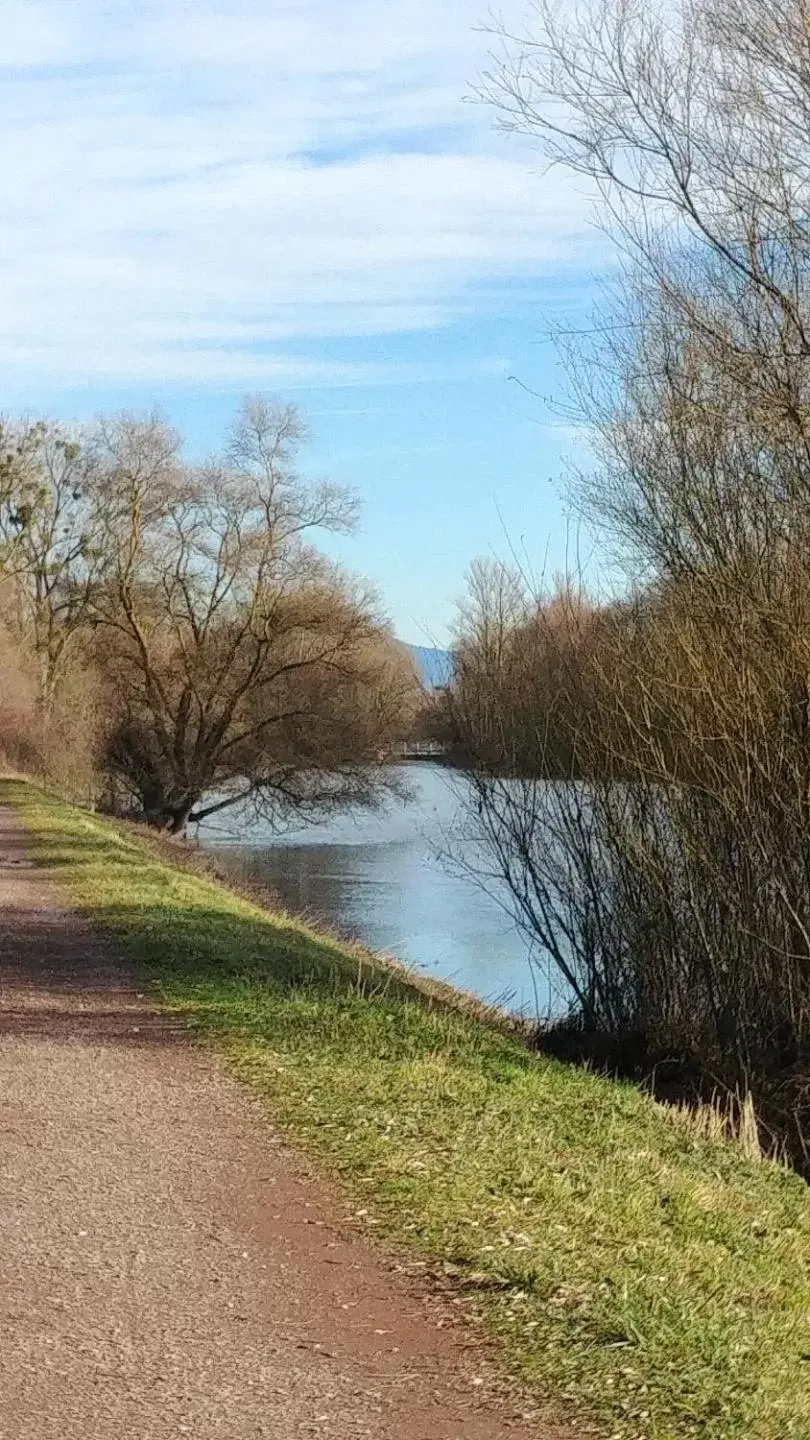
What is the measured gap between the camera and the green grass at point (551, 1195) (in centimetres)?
479

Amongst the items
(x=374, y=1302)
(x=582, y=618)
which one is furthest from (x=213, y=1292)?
(x=582, y=618)

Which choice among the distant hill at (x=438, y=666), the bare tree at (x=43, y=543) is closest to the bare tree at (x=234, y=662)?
the bare tree at (x=43, y=543)

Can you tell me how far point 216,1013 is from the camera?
10.4 meters

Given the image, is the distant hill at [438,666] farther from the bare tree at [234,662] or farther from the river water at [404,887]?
the bare tree at [234,662]

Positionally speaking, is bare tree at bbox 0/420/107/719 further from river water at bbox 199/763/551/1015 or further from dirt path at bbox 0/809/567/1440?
dirt path at bbox 0/809/567/1440

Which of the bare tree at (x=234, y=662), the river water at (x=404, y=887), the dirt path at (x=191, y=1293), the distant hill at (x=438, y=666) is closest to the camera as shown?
the dirt path at (x=191, y=1293)

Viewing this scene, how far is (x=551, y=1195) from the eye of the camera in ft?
21.6

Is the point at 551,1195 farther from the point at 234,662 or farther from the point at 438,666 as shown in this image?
the point at 234,662

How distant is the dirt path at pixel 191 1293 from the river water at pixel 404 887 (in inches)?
341

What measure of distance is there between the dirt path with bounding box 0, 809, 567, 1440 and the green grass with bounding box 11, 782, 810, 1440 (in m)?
0.26

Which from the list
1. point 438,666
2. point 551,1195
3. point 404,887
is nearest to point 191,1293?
point 551,1195

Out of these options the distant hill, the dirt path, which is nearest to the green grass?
the dirt path

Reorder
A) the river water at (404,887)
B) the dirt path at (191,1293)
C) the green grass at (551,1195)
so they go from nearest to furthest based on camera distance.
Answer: the dirt path at (191,1293), the green grass at (551,1195), the river water at (404,887)

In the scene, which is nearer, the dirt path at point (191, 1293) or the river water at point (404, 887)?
the dirt path at point (191, 1293)
